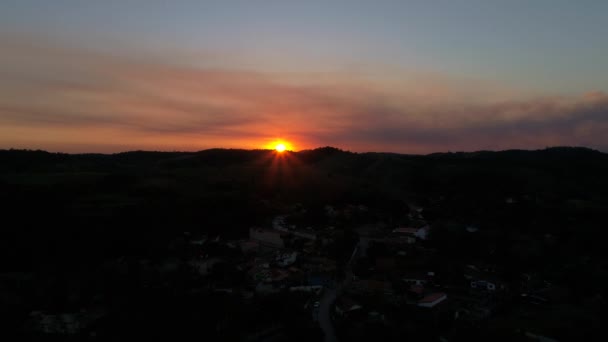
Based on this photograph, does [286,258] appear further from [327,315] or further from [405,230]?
[405,230]

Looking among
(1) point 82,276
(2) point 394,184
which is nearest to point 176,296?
(1) point 82,276

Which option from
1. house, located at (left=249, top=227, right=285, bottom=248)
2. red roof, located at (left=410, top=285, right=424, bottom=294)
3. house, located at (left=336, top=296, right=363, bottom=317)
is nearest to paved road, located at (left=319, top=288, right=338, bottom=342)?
house, located at (left=336, top=296, right=363, bottom=317)

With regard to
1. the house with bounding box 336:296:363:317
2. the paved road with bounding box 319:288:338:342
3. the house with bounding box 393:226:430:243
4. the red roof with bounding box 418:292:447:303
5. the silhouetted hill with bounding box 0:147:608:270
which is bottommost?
the paved road with bounding box 319:288:338:342

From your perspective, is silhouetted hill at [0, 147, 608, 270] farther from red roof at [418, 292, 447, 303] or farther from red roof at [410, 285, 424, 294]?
red roof at [418, 292, 447, 303]

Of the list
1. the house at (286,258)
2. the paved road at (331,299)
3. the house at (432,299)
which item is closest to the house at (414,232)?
the paved road at (331,299)

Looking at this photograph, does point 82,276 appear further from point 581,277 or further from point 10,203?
point 581,277

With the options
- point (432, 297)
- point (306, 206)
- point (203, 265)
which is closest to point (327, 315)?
point (432, 297)
